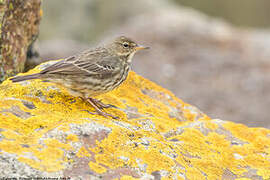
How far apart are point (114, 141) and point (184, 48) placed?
46.6ft

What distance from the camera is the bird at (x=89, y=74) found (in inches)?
204

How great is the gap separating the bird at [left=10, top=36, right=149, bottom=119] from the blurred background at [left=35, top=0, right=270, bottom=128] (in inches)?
200

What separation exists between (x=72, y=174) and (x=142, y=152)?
94 cm

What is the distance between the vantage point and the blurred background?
1461 cm

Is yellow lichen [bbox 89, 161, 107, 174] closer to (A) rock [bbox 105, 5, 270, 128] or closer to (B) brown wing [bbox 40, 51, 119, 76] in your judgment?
(B) brown wing [bbox 40, 51, 119, 76]

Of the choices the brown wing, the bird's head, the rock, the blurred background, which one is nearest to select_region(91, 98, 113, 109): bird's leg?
the brown wing

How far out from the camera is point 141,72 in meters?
16.3

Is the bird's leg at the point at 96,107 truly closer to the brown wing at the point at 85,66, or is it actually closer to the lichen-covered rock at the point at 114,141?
the lichen-covered rock at the point at 114,141

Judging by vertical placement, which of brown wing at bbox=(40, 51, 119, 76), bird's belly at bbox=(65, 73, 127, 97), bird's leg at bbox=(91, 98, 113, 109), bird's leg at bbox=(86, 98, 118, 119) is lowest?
bird's leg at bbox=(91, 98, 113, 109)

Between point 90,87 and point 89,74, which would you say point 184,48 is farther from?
point 90,87

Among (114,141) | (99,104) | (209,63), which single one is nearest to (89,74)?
(99,104)

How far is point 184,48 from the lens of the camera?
59.1 ft

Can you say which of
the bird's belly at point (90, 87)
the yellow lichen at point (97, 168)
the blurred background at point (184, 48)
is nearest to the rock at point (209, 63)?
the blurred background at point (184, 48)

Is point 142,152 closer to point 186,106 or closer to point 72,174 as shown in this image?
point 72,174
